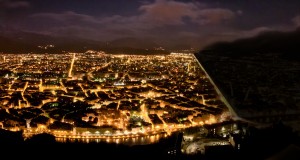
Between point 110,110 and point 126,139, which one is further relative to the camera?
point 110,110

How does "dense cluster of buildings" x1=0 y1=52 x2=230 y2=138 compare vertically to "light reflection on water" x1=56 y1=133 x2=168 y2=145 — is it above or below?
above

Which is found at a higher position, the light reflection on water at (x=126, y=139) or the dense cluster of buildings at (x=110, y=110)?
the dense cluster of buildings at (x=110, y=110)

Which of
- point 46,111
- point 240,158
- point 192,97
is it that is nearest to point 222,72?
point 192,97

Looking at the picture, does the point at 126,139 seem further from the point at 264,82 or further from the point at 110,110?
the point at 264,82

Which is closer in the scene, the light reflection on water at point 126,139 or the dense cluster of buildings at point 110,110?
the light reflection on water at point 126,139

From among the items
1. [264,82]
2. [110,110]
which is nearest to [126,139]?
[110,110]

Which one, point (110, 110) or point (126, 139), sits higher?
point (110, 110)

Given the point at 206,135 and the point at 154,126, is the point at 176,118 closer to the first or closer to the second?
the point at 154,126

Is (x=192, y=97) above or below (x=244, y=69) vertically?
below

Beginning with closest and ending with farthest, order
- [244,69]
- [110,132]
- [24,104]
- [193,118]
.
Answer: [110,132] → [193,118] → [24,104] → [244,69]

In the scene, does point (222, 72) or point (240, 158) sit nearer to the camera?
point (240, 158)

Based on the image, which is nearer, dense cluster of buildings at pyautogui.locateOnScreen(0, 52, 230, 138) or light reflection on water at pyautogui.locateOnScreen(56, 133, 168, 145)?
light reflection on water at pyautogui.locateOnScreen(56, 133, 168, 145)
